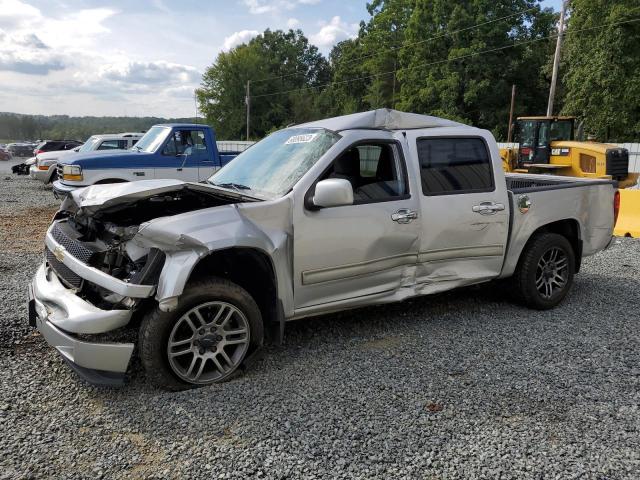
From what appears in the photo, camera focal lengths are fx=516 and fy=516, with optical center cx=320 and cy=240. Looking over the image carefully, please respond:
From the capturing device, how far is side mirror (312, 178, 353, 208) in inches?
148

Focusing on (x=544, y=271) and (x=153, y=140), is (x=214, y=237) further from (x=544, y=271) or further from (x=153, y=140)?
(x=153, y=140)

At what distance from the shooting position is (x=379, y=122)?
15.3ft

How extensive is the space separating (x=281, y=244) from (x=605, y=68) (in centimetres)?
3369

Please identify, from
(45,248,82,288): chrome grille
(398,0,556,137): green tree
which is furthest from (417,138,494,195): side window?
(398,0,556,137): green tree

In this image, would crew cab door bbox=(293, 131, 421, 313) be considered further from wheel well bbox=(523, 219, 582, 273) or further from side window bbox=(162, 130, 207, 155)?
side window bbox=(162, 130, 207, 155)

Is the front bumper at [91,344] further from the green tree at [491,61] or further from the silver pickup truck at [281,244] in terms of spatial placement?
the green tree at [491,61]

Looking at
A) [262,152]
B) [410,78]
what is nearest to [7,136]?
[410,78]

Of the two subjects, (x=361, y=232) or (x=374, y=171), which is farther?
(x=374, y=171)

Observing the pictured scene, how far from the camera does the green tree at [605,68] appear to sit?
99.3 feet

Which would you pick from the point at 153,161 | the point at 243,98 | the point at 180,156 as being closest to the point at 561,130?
the point at 180,156

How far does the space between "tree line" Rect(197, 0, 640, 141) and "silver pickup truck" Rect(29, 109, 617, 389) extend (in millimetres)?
31126

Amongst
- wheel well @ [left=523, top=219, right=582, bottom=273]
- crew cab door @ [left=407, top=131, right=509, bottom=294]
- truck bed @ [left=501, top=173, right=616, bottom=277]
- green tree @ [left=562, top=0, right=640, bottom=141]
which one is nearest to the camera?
crew cab door @ [left=407, top=131, right=509, bottom=294]

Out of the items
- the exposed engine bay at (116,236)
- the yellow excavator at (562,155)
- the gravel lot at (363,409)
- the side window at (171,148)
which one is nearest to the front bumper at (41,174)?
the side window at (171,148)

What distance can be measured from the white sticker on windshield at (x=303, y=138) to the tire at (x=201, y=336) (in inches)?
59.6
